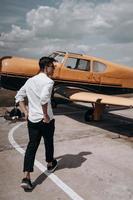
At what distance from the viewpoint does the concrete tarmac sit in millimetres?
5020

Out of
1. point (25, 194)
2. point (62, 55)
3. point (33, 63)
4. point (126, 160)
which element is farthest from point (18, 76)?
point (25, 194)

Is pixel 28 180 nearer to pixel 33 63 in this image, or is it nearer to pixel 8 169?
pixel 8 169

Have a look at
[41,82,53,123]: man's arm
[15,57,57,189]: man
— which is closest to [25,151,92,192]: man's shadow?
[15,57,57,189]: man

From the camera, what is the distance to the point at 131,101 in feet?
31.8

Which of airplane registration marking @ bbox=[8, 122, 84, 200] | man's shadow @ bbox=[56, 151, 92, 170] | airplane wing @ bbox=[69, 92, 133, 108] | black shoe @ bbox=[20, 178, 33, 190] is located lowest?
man's shadow @ bbox=[56, 151, 92, 170]

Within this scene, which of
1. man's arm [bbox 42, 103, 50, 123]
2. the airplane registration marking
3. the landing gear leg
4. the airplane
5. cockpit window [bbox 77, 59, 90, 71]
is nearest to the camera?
the airplane registration marking

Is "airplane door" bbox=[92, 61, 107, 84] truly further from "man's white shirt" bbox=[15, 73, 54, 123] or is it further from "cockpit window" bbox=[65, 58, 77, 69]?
"man's white shirt" bbox=[15, 73, 54, 123]

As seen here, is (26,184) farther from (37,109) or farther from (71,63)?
(71,63)

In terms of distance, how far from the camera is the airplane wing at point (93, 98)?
9805 mm

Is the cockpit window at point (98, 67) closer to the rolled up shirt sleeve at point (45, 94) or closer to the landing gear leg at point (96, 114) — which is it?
the landing gear leg at point (96, 114)

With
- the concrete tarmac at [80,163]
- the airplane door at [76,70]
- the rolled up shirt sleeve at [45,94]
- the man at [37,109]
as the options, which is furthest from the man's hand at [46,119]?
the airplane door at [76,70]

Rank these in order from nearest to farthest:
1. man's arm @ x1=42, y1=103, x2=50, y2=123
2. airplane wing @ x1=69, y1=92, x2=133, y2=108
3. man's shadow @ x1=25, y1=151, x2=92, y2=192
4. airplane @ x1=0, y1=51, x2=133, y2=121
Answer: man's arm @ x1=42, y1=103, x2=50, y2=123 < man's shadow @ x1=25, y1=151, x2=92, y2=192 < airplane wing @ x1=69, y1=92, x2=133, y2=108 < airplane @ x1=0, y1=51, x2=133, y2=121

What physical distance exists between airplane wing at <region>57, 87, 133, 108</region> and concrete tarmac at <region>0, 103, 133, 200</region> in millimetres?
958

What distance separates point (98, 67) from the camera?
1336cm
